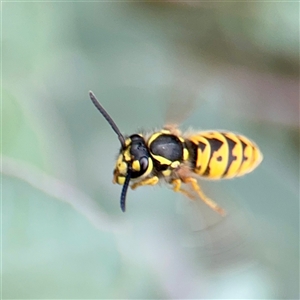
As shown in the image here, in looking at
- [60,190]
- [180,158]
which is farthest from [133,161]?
[60,190]

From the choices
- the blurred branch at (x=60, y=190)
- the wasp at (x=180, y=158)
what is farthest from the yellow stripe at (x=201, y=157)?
the blurred branch at (x=60, y=190)

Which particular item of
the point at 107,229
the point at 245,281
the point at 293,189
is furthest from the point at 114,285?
the point at 293,189

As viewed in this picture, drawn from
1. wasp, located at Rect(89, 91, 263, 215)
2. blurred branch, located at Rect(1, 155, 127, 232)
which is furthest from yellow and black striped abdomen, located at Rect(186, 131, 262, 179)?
blurred branch, located at Rect(1, 155, 127, 232)

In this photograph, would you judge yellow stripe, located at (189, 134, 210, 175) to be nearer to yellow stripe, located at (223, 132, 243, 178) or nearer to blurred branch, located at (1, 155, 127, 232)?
yellow stripe, located at (223, 132, 243, 178)

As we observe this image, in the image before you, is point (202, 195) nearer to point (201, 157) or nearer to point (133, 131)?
point (201, 157)

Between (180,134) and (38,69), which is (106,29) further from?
(180,134)

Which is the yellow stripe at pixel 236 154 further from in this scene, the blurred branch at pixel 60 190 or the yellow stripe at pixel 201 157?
the blurred branch at pixel 60 190
